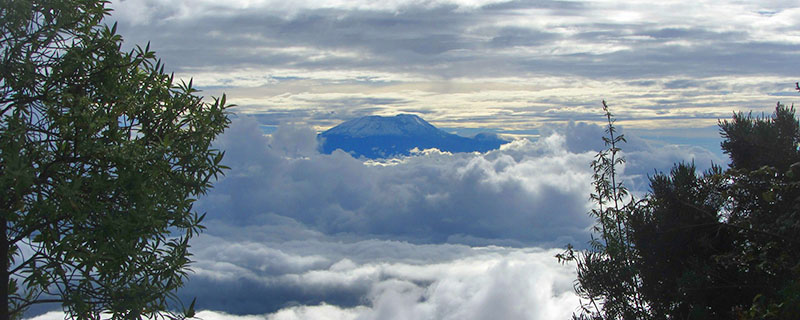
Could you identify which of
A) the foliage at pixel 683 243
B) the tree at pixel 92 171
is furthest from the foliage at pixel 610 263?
the tree at pixel 92 171

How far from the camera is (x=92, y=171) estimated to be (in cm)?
861

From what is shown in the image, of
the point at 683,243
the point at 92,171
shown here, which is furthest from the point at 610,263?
the point at 92,171

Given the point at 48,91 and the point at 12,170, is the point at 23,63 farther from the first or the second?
the point at 12,170

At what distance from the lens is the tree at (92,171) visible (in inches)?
317

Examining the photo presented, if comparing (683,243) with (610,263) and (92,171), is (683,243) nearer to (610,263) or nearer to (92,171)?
(610,263)

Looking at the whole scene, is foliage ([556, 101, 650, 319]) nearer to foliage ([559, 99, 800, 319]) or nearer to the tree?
foliage ([559, 99, 800, 319])

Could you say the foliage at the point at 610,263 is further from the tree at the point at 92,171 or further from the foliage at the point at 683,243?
the tree at the point at 92,171

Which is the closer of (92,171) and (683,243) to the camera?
Answer: (92,171)

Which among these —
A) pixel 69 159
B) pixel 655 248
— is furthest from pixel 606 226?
pixel 69 159

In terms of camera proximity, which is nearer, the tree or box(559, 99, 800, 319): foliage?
the tree

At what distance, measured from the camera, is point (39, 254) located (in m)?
8.52

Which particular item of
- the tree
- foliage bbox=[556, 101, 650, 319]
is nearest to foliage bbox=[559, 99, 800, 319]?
foliage bbox=[556, 101, 650, 319]

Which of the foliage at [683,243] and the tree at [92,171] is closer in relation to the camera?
the tree at [92,171]

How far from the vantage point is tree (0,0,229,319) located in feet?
26.5
